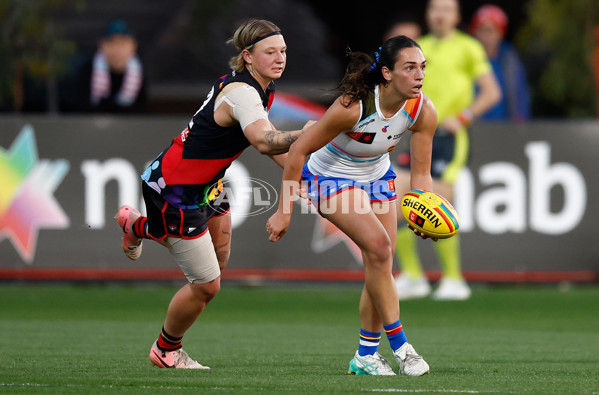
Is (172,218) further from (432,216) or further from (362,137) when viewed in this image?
(432,216)

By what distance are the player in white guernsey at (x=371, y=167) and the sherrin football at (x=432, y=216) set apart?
213mm

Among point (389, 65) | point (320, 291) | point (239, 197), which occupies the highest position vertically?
point (389, 65)

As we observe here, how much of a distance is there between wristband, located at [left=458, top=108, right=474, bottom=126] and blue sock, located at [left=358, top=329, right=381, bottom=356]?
5.81 meters

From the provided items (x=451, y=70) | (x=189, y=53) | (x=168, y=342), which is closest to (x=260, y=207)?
(x=451, y=70)

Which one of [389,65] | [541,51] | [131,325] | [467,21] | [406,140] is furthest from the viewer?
[467,21]

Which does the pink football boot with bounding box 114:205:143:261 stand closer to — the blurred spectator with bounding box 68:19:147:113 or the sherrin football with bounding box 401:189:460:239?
the sherrin football with bounding box 401:189:460:239

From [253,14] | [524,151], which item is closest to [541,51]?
[253,14]

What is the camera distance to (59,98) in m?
18.2

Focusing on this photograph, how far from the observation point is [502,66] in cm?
A: 1523

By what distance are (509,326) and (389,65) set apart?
4.26 meters

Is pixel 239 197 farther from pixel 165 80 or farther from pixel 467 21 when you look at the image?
pixel 467 21

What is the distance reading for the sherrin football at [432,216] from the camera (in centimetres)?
782

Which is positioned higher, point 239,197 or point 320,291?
point 239,197

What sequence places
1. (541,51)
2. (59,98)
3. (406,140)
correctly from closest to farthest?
(406,140) < (59,98) < (541,51)
